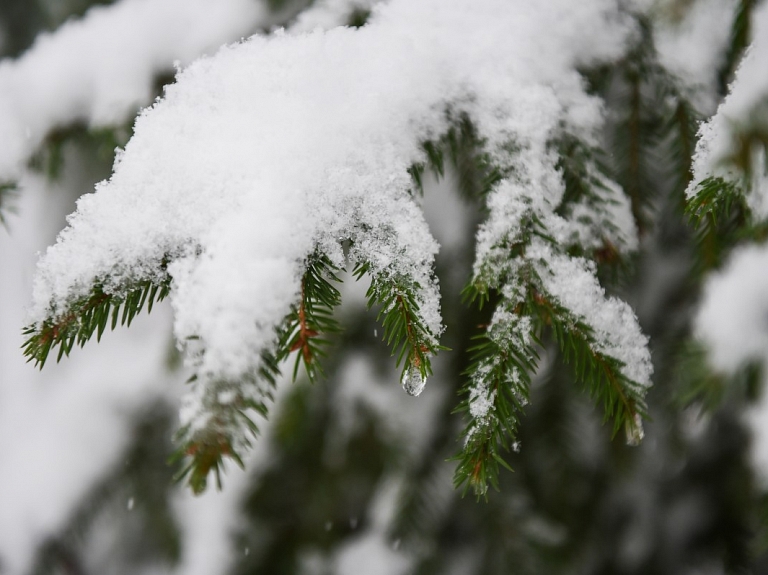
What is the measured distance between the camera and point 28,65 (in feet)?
3.74

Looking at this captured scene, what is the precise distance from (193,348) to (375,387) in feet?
3.93

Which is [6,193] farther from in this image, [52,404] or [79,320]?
[52,404]

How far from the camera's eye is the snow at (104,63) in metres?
1.06

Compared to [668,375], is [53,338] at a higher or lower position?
lower

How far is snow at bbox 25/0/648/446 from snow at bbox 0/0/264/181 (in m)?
0.41

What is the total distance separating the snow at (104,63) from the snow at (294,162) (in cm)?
41

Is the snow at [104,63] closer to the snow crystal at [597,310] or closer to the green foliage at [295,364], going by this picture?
the green foliage at [295,364]

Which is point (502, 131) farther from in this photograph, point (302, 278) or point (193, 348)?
point (193, 348)

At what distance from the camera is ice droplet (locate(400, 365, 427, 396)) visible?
63 cm

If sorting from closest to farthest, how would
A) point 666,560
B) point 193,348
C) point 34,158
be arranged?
point 193,348 < point 34,158 < point 666,560

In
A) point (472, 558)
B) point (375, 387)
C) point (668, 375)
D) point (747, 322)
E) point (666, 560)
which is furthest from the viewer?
point (666, 560)

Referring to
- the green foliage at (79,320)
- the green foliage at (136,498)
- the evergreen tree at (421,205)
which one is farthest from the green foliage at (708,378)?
the green foliage at (136,498)

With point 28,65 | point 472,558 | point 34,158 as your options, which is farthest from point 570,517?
point 28,65

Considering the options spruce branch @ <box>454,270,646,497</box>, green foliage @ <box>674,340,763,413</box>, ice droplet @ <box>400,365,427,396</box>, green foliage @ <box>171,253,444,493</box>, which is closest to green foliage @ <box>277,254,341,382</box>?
green foliage @ <box>171,253,444,493</box>
